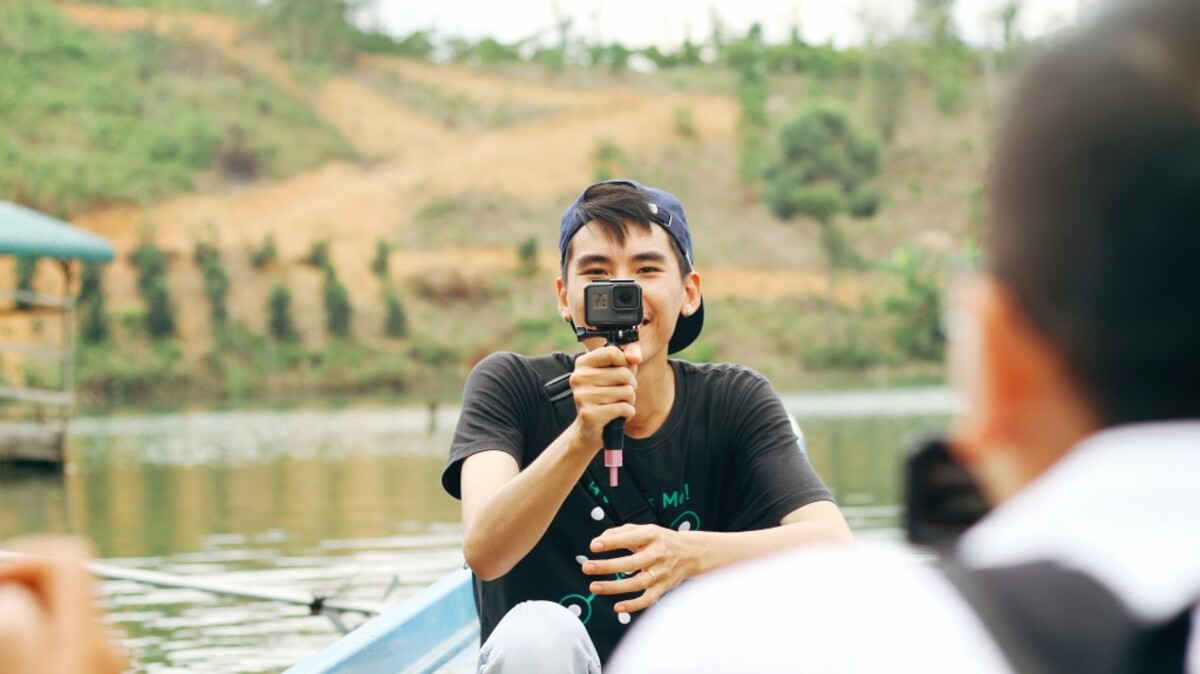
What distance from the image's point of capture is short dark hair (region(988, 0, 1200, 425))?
67 centimetres

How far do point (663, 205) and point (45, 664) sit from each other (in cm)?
203

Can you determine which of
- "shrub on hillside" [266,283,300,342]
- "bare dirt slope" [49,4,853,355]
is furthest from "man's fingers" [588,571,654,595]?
"shrub on hillside" [266,283,300,342]

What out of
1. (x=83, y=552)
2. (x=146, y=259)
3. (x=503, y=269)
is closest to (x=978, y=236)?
(x=83, y=552)

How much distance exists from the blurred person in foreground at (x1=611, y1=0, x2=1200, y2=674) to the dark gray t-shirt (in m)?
1.77

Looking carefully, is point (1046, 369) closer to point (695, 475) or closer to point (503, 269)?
point (695, 475)

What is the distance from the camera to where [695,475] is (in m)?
2.58

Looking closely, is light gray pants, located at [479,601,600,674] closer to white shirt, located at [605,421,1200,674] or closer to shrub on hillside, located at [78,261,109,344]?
white shirt, located at [605,421,1200,674]

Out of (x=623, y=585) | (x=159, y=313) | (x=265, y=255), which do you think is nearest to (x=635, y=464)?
(x=623, y=585)

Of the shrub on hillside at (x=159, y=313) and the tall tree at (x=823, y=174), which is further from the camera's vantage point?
the tall tree at (x=823, y=174)

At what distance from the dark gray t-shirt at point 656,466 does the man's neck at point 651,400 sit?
19 millimetres

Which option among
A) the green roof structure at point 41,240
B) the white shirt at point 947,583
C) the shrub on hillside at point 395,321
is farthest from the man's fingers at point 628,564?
the shrub on hillside at point 395,321

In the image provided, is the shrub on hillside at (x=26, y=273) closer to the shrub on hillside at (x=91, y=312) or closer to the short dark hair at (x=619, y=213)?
the shrub on hillside at (x=91, y=312)

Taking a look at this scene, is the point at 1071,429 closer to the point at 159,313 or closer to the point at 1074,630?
the point at 1074,630

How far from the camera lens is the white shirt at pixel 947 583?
0.66 meters
